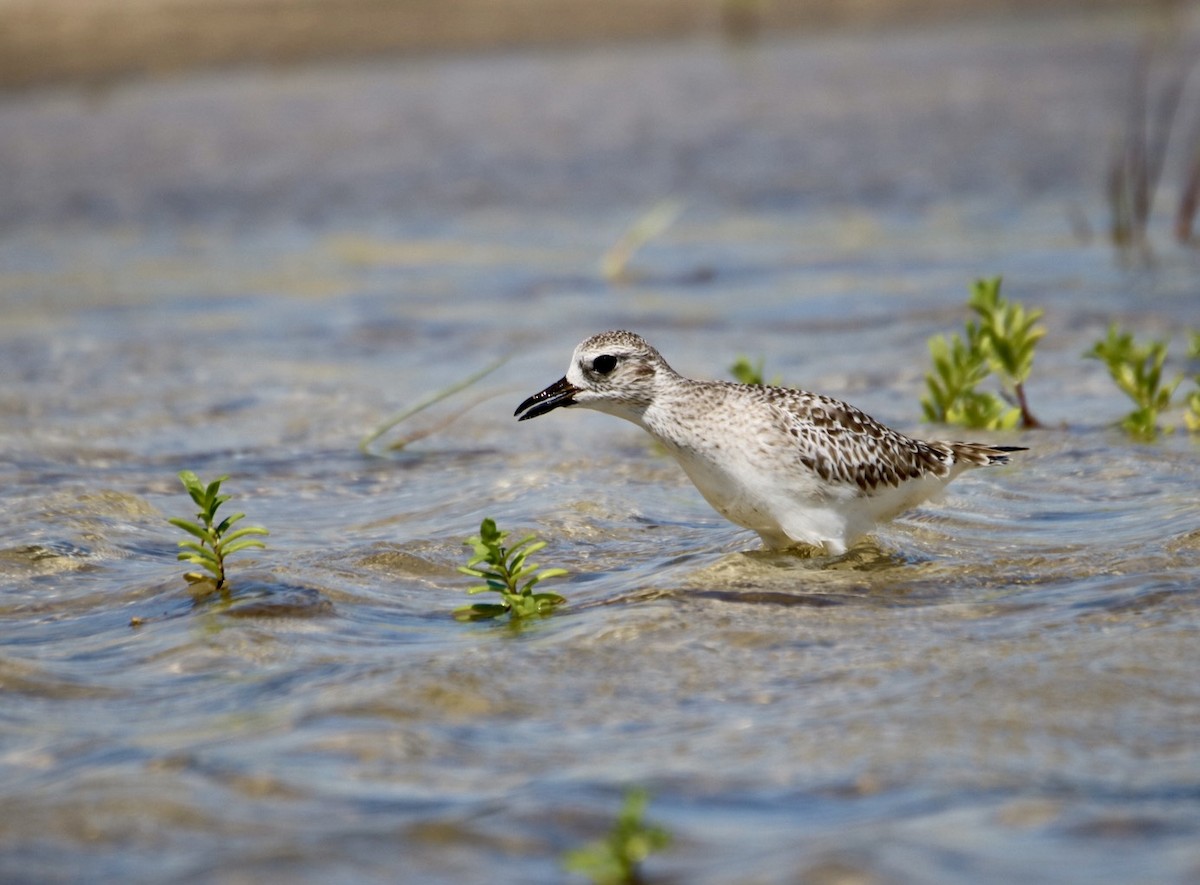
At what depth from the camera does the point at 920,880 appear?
4152 millimetres

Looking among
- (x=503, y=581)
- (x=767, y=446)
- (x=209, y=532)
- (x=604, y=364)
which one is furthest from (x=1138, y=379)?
(x=209, y=532)

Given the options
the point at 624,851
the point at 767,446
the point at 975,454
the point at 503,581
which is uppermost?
the point at 767,446

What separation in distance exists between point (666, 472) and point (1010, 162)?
11.7 m

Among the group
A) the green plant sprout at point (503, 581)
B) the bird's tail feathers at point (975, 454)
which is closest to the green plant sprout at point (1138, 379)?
the bird's tail feathers at point (975, 454)

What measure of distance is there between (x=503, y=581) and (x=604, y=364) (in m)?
1.26

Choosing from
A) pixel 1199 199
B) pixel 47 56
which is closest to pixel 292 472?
pixel 1199 199

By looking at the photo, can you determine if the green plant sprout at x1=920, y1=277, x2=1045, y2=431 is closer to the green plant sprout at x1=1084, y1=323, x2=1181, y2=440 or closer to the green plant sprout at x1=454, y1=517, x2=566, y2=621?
the green plant sprout at x1=1084, y1=323, x2=1181, y2=440

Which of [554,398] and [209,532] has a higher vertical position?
[554,398]

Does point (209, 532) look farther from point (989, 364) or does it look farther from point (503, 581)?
point (989, 364)

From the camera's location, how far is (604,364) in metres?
7.19

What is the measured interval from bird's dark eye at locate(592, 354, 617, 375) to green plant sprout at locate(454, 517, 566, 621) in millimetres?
1107

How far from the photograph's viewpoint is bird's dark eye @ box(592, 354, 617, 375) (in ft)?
23.5

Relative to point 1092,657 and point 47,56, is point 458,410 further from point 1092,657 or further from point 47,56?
point 47,56

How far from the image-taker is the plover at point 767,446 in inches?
273
